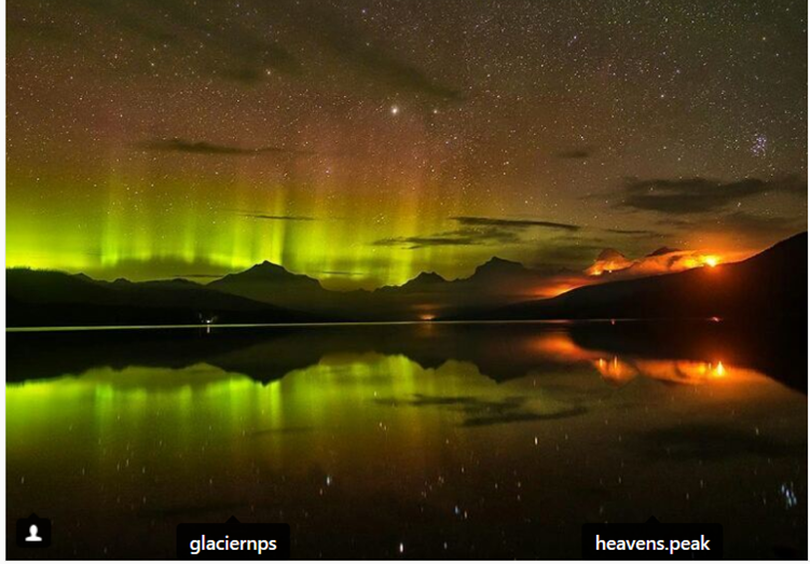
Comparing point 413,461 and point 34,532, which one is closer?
point 34,532

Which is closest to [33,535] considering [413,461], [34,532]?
[34,532]

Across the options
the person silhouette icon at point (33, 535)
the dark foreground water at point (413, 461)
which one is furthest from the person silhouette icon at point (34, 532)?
the dark foreground water at point (413, 461)

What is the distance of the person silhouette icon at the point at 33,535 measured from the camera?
666 centimetres

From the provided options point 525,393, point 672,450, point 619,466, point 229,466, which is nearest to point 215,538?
point 229,466

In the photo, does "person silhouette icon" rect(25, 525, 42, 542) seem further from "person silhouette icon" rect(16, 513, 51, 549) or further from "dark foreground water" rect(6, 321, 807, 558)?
"dark foreground water" rect(6, 321, 807, 558)

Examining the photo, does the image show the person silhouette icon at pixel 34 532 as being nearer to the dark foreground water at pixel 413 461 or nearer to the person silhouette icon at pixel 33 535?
the person silhouette icon at pixel 33 535

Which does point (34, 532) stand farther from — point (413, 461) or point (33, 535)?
point (413, 461)

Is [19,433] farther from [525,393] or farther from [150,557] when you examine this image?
[525,393]

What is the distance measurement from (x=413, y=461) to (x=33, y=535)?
4396mm

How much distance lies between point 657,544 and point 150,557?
4.98 metres

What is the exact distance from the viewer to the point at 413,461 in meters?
8.90

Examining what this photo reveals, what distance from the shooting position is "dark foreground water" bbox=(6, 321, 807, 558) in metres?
6.81

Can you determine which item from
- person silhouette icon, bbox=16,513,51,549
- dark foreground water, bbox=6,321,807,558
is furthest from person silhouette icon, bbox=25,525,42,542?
dark foreground water, bbox=6,321,807,558

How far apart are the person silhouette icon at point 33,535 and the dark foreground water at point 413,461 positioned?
15 cm
